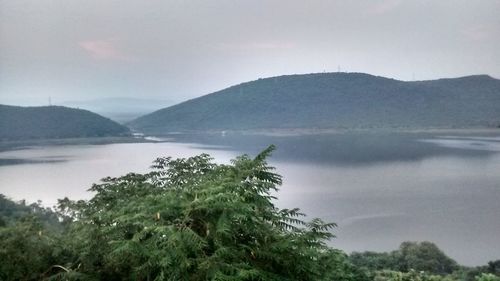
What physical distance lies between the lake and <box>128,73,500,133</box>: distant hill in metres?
4.49

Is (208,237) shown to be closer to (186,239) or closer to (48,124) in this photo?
(186,239)

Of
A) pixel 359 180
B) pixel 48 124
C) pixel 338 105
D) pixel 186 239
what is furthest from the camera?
pixel 338 105

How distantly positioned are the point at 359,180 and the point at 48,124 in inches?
1219

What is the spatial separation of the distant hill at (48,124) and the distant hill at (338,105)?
15.6 meters

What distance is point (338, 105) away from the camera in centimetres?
7081

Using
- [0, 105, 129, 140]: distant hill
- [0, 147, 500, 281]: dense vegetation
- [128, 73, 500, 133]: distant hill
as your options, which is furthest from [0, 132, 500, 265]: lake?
[0, 147, 500, 281]: dense vegetation

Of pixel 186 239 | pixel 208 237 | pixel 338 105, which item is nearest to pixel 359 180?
pixel 338 105

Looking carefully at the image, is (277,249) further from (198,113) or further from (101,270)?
(198,113)

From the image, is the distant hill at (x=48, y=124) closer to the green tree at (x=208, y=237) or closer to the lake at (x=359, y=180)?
the lake at (x=359, y=180)

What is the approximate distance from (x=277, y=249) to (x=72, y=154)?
4106 centimetres

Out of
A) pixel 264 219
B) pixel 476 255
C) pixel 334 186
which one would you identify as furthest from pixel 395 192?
pixel 264 219

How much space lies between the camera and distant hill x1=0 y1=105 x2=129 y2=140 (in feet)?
131

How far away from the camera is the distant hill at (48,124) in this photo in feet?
131

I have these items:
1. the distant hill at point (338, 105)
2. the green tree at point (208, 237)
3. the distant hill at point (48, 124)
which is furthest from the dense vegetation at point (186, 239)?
the distant hill at point (338, 105)
